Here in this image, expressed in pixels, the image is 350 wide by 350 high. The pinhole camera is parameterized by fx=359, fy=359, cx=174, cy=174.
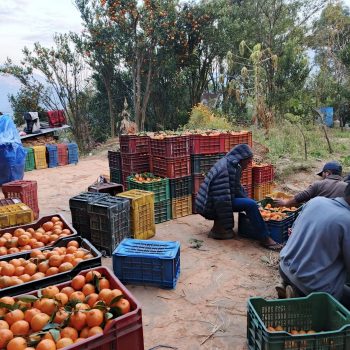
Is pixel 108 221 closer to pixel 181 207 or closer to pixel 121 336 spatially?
pixel 181 207

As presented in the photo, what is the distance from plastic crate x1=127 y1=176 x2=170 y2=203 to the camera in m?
6.27

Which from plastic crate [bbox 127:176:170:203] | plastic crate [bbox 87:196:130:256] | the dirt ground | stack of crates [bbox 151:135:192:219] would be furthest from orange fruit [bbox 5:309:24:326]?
stack of crates [bbox 151:135:192:219]

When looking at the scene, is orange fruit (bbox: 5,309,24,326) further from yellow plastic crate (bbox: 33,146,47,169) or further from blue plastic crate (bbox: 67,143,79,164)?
blue plastic crate (bbox: 67,143,79,164)

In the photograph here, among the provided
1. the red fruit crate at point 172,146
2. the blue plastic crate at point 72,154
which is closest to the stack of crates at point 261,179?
the red fruit crate at point 172,146

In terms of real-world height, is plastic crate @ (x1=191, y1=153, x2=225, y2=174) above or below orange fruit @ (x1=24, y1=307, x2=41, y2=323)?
above

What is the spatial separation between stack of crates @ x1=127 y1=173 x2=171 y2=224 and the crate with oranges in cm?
363

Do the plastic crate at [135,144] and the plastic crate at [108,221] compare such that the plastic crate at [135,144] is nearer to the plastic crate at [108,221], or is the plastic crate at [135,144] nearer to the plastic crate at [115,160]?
the plastic crate at [115,160]

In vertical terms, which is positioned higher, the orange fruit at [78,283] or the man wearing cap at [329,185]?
the man wearing cap at [329,185]

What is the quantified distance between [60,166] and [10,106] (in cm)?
851

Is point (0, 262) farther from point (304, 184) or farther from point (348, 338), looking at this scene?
point (304, 184)

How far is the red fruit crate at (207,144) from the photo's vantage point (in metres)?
6.72

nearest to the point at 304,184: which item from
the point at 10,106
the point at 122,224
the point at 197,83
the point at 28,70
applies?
the point at 122,224

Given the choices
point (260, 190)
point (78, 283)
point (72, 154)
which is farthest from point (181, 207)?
point (72, 154)

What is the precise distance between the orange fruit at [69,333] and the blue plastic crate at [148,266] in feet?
5.97
